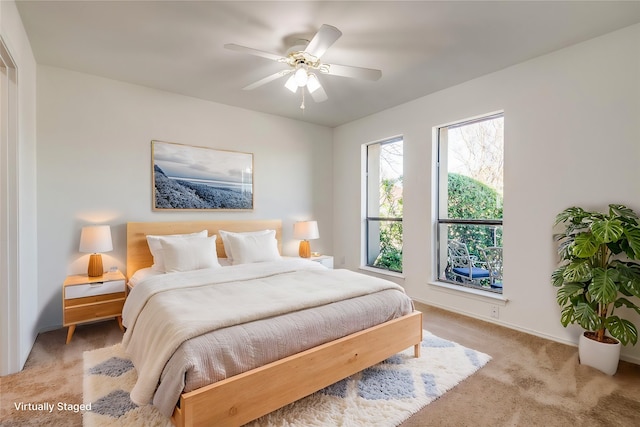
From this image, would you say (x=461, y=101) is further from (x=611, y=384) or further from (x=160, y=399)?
(x=160, y=399)

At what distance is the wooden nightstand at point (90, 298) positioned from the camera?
268 cm

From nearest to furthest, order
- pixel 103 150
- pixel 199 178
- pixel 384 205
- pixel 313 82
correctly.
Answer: pixel 313 82, pixel 103 150, pixel 199 178, pixel 384 205

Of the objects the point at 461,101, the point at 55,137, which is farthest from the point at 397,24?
the point at 55,137

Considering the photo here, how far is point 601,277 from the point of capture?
2121 millimetres

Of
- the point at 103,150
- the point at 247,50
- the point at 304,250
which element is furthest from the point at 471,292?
the point at 103,150

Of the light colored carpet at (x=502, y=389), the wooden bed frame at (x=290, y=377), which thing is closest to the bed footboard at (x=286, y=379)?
the wooden bed frame at (x=290, y=377)

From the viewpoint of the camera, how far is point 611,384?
6.82ft

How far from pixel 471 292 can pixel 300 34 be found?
A: 10.1ft

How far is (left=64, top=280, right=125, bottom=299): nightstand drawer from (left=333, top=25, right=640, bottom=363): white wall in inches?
131

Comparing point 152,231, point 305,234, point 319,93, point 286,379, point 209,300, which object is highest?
point 319,93

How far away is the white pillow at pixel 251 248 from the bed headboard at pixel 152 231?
36 centimetres

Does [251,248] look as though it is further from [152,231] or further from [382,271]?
[382,271]

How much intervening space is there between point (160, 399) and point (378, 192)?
373 cm

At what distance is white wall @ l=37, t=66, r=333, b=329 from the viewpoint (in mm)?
2957
